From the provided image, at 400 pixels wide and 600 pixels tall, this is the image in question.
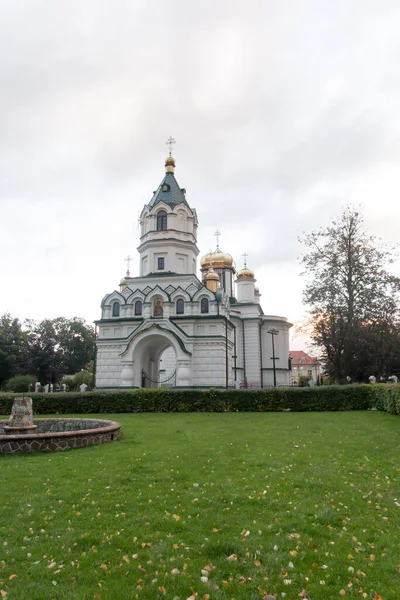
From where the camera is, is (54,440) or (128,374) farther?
(128,374)

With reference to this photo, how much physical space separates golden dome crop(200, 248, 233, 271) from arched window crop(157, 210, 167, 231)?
11.7 meters

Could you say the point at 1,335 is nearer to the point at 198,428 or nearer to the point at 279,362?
the point at 279,362

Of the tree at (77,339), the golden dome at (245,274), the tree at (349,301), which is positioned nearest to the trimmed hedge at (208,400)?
the tree at (349,301)

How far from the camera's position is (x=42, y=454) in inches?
363

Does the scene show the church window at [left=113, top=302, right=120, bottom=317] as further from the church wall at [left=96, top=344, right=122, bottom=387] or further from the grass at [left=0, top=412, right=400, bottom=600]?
the grass at [left=0, top=412, right=400, bottom=600]

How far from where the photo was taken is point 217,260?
150ft

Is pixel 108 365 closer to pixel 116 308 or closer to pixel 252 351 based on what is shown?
pixel 116 308

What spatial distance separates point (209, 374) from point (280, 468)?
21.9 m

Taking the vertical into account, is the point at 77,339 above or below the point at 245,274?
below

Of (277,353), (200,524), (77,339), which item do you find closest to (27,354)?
(77,339)

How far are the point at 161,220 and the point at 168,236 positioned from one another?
172 centimetres

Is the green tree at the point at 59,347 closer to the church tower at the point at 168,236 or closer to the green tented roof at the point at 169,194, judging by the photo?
the church tower at the point at 168,236

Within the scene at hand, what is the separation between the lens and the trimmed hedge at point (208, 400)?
66.3 feet

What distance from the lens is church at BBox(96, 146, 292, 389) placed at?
29.1 m
